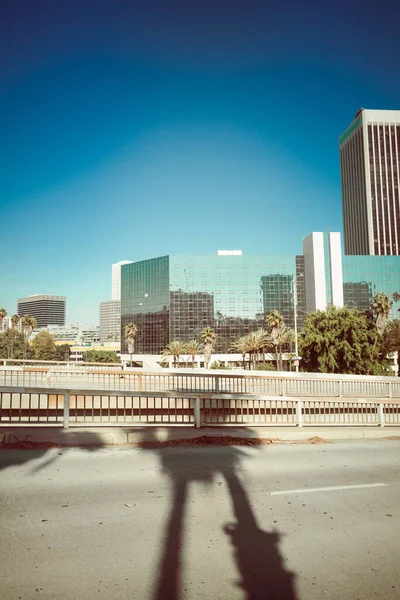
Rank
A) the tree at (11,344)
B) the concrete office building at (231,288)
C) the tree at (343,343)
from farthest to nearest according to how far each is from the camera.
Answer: the concrete office building at (231,288), the tree at (11,344), the tree at (343,343)

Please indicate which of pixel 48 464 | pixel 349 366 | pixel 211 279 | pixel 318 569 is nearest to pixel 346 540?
pixel 318 569

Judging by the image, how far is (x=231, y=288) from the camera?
4296 inches

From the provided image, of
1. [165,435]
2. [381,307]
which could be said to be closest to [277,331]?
[381,307]

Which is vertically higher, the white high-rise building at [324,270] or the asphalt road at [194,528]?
the white high-rise building at [324,270]

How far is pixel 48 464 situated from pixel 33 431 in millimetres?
2209

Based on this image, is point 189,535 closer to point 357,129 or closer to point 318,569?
point 318,569

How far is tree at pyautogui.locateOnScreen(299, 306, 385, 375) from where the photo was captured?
36.0 meters

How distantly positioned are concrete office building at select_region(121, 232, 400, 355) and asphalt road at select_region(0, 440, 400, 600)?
95.9 metres

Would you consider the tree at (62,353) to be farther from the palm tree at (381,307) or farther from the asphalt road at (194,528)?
the asphalt road at (194,528)

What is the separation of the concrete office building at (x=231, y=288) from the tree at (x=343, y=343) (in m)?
64.5

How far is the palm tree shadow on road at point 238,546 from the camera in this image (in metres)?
4.06

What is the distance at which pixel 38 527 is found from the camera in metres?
5.32

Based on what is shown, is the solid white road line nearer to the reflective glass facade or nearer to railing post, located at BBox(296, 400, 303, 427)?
railing post, located at BBox(296, 400, 303, 427)

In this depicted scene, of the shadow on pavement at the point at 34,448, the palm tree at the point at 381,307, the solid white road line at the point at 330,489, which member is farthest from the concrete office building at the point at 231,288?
the solid white road line at the point at 330,489
